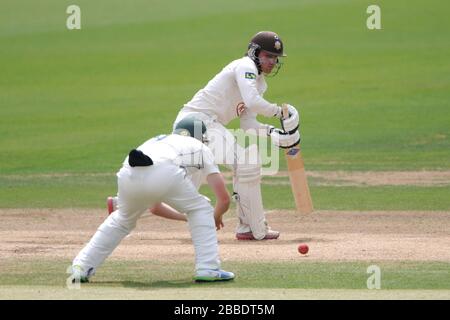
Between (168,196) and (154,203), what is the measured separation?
163mm

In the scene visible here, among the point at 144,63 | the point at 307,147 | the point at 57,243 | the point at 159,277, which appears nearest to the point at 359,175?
the point at 307,147

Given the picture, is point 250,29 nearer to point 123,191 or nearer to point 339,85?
point 339,85

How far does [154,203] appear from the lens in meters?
10.4

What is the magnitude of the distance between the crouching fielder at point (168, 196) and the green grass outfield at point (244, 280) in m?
0.21

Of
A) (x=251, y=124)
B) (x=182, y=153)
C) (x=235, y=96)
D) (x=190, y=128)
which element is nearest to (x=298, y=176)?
(x=251, y=124)

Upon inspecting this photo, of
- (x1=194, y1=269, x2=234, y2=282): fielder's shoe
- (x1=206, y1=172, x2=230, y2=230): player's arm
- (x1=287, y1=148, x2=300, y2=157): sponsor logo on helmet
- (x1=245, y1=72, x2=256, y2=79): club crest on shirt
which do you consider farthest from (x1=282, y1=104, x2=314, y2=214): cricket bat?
(x1=194, y1=269, x2=234, y2=282): fielder's shoe

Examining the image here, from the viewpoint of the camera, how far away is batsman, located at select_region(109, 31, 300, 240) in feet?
43.8

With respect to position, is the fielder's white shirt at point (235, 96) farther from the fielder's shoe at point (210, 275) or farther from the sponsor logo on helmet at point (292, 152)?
the fielder's shoe at point (210, 275)

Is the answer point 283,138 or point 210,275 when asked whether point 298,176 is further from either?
point 210,275

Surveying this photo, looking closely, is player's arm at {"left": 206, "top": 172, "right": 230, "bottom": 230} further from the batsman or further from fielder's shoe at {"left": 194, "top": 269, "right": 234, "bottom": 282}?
the batsman

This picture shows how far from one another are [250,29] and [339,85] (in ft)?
25.9

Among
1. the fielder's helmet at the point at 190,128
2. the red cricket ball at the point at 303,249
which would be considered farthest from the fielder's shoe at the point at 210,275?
the red cricket ball at the point at 303,249

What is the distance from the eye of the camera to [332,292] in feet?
31.6

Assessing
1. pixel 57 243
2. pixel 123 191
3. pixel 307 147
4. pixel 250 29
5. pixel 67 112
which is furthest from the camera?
pixel 250 29
